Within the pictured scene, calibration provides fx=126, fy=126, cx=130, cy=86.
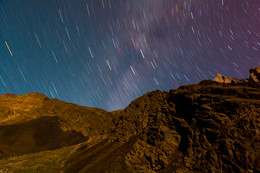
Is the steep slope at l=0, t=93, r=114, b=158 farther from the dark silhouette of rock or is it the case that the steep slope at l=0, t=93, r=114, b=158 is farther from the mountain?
the dark silhouette of rock

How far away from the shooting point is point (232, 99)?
80.9 ft

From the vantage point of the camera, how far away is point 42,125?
67.6 metres

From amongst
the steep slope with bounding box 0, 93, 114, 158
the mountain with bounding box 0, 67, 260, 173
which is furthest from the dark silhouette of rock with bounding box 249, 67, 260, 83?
the steep slope with bounding box 0, 93, 114, 158

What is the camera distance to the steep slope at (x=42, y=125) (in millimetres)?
51528

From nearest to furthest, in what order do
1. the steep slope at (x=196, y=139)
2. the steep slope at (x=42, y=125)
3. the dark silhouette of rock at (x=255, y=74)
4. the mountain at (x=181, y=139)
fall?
1. the steep slope at (x=196, y=139)
2. the mountain at (x=181, y=139)
3. the steep slope at (x=42, y=125)
4. the dark silhouette of rock at (x=255, y=74)

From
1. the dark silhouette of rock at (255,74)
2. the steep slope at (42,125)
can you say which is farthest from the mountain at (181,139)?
the dark silhouette of rock at (255,74)

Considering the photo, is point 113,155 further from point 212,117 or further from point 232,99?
point 232,99

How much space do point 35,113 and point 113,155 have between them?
3015 inches

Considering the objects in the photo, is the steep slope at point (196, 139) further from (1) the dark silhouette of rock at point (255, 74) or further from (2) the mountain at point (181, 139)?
(1) the dark silhouette of rock at point (255, 74)

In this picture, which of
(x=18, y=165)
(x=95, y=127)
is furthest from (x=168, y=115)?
(x=95, y=127)

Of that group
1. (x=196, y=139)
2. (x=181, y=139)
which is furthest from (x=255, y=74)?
(x=181, y=139)

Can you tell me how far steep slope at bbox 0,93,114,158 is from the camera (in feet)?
169

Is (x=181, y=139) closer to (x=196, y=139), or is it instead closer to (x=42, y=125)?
(x=196, y=139)

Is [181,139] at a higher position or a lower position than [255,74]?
lower
